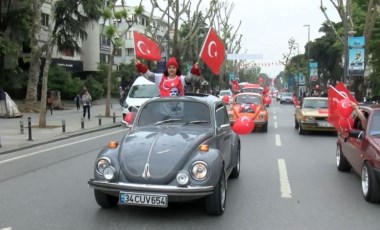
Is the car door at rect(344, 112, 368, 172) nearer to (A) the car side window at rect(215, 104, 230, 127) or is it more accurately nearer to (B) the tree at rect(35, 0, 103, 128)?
(A) the car side window at rect(215, 104, 230, 127)

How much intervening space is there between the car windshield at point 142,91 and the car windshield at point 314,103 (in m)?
8.22

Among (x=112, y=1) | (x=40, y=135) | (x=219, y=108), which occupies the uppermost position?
(x=112, y=1)

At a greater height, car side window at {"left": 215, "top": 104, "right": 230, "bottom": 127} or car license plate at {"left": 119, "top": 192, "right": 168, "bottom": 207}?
car side window at {"left": 215, "top": 104, "right": 230, "bottom": 127}

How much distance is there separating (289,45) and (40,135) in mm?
74319

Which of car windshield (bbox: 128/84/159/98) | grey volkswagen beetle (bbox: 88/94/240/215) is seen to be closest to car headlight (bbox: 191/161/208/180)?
grey volkswagen beetle (bbox: 88/94/240/215)

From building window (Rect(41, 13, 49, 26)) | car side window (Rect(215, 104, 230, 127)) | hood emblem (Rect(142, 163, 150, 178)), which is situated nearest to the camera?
hood emblem (Rect(142, 163, 150, 178))

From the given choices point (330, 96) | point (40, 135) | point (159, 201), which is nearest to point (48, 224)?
point (159, 201)

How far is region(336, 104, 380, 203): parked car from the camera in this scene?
6.96 meters

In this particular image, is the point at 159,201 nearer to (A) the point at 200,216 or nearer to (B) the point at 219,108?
(A) the point at 200,216

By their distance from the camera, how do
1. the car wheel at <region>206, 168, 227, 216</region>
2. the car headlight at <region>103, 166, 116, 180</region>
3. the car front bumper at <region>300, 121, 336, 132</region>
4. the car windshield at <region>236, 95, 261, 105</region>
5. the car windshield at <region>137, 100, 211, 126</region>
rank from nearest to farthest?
the car headlight at <region>103, 166, 116, 180</region> < the car wheel at <region>206, 168, 227, 216</region> < the car windshield at <region>137, 100, 211, 126</region> < the car front bumper at <region>300, 121, 336, 132</region> < the car windshield at <region>236, 95, 261, 105</region>

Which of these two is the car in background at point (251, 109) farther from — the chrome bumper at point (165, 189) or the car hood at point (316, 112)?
the chrome bumper at point (165, 189)

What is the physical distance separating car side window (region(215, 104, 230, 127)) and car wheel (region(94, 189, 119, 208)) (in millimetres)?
1916

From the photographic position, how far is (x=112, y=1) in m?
27.1

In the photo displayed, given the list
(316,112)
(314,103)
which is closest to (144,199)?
(316,112)
